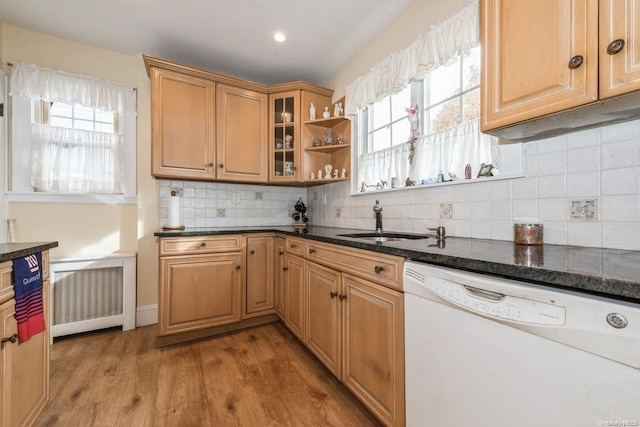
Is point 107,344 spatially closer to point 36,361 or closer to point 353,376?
point 36,361

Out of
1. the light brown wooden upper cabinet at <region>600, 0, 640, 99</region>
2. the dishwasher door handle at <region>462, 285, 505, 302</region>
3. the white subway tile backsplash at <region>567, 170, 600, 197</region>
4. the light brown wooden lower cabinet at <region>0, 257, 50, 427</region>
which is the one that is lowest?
the light brown wooden lower cabinet at <region>0, 257, 50, 427</region>

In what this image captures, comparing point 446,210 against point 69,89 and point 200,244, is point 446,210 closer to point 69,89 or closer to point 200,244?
point 200,244

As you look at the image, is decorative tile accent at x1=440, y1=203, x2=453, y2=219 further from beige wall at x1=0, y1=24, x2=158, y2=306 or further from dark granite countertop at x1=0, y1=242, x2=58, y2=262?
beige wall at x1=0, y1=24, x2=158, y2=306

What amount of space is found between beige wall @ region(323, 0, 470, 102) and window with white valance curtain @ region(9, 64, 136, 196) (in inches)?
82.5

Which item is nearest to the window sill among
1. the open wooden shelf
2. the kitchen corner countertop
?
the open wooden shelf

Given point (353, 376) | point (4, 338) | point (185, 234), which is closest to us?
point (4, 338)

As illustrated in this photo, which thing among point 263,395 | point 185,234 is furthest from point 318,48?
point 263,395

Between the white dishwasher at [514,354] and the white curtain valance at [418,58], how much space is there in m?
1.26

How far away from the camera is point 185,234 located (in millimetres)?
2178

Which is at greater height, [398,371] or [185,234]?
[185,234]

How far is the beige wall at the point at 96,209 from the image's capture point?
2285 millimetres

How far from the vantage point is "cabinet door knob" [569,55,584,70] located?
2.78ft

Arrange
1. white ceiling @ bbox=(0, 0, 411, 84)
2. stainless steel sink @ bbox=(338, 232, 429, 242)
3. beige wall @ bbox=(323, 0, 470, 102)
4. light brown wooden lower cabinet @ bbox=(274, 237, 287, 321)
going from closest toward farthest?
1. beige wall @ bbox=(323, 0, 470, 102)
2. stainless steel sink @ bbox=(338, 232, 429, 242)
3. white ceiling @ bbox=(0, 0, 411, 84)
4. light brown wooden lower cabinet @ bbox=(274, 237, 287, 321)

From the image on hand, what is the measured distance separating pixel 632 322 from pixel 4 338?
197 centimetres
